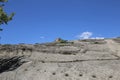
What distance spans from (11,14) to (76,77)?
1991cm

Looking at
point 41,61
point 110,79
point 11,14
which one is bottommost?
point 110,79

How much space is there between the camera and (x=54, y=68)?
3638 centimetres

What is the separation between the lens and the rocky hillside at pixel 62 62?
33.6 m

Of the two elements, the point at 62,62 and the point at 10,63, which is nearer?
the point at 62,62

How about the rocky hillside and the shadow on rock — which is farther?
the shadow on rock

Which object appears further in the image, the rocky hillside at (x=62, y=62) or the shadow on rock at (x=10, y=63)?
the shadow on rock at (x=10, y=63)

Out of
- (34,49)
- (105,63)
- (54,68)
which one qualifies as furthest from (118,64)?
(34,49)

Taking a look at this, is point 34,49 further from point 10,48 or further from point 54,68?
point 54,68

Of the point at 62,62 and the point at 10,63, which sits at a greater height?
the point at 10,63

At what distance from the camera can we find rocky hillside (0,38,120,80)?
33.6m

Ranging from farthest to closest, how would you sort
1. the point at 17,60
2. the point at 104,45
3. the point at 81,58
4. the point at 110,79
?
1. the point at 104,45
2. the point at 17,60
3. the point at 81,58
4. the point at 110,79

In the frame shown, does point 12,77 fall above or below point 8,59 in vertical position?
below

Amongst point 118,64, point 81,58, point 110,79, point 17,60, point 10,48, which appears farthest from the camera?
point 10,48

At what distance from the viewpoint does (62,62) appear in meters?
38.9
